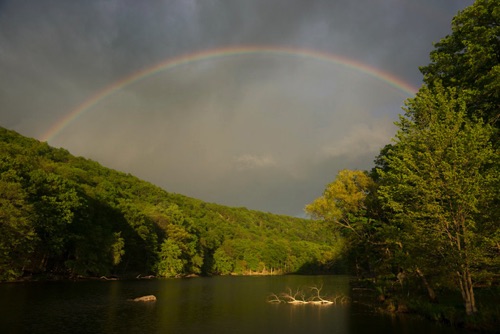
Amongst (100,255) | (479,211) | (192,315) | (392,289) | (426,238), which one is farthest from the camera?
(100,255)

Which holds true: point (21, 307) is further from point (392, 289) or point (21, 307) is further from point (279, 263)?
point (279, 263)

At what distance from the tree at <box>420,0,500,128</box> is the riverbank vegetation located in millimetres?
84

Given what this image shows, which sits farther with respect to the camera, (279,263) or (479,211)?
(279,263)

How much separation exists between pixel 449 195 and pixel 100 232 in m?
73.0

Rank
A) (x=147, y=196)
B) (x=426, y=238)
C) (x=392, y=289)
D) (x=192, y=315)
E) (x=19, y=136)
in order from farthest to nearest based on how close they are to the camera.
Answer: (x=147, y=196) < (x=19, y=136) < (x=392, y=289) < (x=192, y=315) < (x=426, y=238)

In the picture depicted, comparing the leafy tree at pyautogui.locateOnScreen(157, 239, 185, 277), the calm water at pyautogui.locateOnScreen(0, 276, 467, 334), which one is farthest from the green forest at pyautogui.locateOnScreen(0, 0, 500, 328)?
the leafy tree at pyautogui.locateOnScreen(157, 239, 185, 277)

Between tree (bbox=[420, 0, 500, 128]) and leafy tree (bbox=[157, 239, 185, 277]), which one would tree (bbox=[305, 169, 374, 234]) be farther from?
leafy tree (bbox=[157, 239, 185, 277])

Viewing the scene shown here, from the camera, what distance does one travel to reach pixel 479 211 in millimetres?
24422

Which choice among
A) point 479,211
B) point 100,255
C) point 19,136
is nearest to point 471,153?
point 479,211

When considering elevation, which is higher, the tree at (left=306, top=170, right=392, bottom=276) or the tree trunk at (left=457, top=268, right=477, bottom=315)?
the tree at (left=306, top=170, right=392, bottom=276)

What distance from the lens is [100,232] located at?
7988cm

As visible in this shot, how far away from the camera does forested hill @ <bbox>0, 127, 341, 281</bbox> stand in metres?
56.7

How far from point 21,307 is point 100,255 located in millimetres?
48199

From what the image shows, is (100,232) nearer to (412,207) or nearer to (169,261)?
(169,261)
